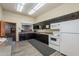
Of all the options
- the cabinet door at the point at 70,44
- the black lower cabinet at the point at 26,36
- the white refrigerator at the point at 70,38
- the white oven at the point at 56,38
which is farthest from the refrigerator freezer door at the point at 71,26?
the black lower cabinet at the point at 26,36

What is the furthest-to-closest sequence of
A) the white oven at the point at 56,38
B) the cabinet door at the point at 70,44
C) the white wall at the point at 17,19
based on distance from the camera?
the white wall at the point at 17,19, the white oven at the point at 56,38, the cabinet door at the point at 70,44

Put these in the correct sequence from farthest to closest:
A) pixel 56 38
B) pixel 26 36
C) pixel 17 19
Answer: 1. pixel 26 36
2. pixel 17 19
3. pixel 56 38

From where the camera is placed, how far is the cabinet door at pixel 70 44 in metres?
2.33

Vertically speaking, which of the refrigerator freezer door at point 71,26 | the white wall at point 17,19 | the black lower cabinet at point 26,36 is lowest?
Answer: the black lower cabinet at point 26,36

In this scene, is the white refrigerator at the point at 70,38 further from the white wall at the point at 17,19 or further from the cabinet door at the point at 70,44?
the white wall at the point at 17,19

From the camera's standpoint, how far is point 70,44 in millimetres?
2545

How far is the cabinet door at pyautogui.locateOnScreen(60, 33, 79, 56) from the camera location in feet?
7.65

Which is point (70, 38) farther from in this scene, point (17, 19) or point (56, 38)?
point (17, 19)

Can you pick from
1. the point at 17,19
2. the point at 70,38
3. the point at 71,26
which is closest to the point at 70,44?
the point at 70,38

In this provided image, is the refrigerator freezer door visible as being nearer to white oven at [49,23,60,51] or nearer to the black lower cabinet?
white oven at [49,23,60,51]

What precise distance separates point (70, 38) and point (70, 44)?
0.68 feet

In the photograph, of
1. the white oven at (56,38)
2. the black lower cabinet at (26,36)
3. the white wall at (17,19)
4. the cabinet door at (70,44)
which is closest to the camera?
the cabinet door at (70,44)

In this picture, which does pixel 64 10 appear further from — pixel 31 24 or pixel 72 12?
pixel 31 24

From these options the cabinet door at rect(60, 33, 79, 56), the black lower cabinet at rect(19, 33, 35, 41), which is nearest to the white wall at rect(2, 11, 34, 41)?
the black lower cabinet at rect(19, 33, 35, 41)
